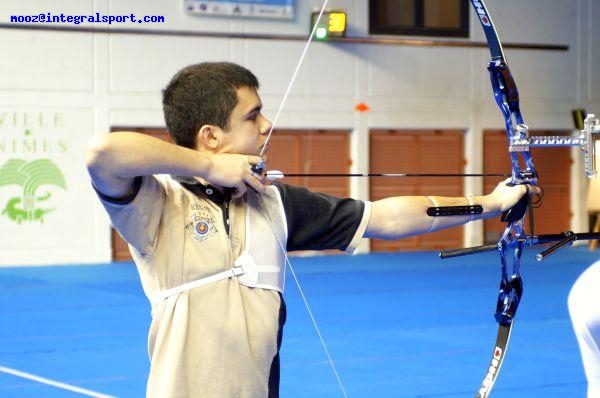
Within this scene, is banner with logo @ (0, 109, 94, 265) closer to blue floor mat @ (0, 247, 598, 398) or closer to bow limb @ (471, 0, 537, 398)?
blue floor mat @ (0, 247, 598, 398)

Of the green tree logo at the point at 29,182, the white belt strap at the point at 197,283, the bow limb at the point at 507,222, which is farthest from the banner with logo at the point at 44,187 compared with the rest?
the white belt strap at the point at 197,283

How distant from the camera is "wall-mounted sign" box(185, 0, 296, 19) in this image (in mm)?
15102

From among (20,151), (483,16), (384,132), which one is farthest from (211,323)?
(384,132)

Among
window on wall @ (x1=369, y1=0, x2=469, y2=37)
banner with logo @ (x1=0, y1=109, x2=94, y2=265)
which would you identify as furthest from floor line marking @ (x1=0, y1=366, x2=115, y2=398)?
window on wall @ (x1=369, y1=0, x2=469, y2=37)

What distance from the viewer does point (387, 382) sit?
6.22 m

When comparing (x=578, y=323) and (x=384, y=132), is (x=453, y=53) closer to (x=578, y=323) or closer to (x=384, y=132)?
(x=384, y=132)

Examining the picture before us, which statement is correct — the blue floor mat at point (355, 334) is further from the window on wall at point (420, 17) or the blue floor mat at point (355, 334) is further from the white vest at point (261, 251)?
the window on wall at point (420, 17)

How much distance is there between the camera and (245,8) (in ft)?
50.6

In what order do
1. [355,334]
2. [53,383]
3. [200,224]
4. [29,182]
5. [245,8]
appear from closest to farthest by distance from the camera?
1. [200,224]
2. [53,383]
3. [355,334]
4. [29,182]
5. [245,8]

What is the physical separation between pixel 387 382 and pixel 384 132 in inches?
423

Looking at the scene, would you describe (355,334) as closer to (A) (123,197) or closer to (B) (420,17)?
(A) (123,197)

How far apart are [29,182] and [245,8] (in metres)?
4.06

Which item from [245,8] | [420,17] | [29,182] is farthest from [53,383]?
[420,17]

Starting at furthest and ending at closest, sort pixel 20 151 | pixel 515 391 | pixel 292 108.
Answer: pixel 292 108 → pixel 20 151 → pixel 515 391
